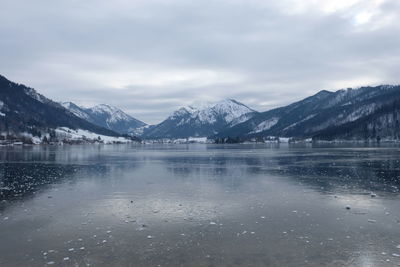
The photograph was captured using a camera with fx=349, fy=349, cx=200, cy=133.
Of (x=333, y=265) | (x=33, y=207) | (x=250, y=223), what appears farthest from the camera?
(x=33, y=207)

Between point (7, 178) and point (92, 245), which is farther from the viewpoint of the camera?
point (7, 178)

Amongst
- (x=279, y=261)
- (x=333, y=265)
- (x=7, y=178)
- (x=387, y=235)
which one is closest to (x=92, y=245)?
(x=279, y=261)

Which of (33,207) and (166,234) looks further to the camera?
(33,207)

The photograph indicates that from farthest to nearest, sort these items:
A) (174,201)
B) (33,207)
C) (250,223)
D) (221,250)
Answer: (174,201) → (33,207) → (250,223) → (221,250)

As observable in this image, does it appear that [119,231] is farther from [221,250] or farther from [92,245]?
[221,250]

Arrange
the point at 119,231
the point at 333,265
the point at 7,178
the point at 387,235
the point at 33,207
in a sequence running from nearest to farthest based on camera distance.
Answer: the point at 333,265 → the point at 387,235 → the point at 119,231 → the point at 33,207 → the point at 7,178

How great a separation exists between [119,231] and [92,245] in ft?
9.82

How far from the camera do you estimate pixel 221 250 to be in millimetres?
19484

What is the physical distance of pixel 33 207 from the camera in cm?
3106

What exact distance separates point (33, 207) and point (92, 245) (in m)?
13.6

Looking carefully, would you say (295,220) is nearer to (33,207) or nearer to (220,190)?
(220,190)

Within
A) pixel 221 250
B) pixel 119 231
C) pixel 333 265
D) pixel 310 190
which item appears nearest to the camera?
pixel 333 265

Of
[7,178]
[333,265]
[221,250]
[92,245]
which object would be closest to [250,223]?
[221,250]

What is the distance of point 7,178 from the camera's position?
50469 mm
